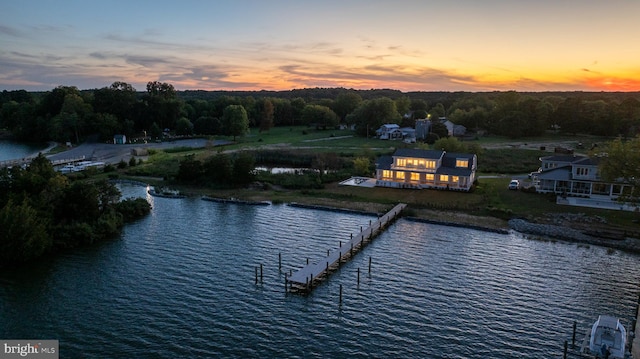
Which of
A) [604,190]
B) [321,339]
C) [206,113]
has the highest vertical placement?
[206,113]

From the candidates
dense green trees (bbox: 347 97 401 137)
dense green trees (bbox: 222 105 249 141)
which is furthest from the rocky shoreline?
dense green trees (bbox: 222 105 249 141)

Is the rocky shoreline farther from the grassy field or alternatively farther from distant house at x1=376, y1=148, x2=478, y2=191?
distant house at x1=376, y1=148, x2=478, y2=191

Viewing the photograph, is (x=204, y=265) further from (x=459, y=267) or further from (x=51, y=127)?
(x=51, y=127)

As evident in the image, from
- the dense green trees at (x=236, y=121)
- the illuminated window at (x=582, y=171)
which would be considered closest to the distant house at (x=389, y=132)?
the dense green trees at (x=236, y=121)

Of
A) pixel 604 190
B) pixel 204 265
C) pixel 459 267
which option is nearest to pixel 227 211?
pixel 204 265

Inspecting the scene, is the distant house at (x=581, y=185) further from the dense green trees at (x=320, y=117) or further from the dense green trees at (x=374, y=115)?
the dense green trees at (x=320, y=117)
